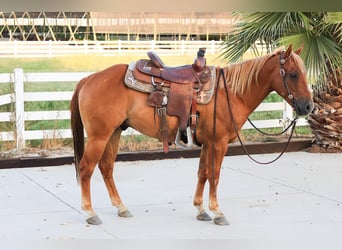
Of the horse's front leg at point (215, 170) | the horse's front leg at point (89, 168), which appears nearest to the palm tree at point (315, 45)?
the horse's front leg at point (215, 170)

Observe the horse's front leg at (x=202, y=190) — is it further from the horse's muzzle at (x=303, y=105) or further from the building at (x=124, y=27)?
the building at (x=124, y=27)

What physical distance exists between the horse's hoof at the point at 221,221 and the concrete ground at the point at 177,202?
5 centimetres

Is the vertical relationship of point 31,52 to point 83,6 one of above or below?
below

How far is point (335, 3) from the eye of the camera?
0.87 m

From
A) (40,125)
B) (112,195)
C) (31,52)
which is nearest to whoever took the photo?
(112,195)

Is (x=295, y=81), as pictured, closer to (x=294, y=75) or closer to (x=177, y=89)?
(x=294, y=75)

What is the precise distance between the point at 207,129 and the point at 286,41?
3.24 m

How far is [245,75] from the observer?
4613mm

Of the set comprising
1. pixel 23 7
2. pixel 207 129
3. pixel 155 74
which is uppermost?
pixel 23 7

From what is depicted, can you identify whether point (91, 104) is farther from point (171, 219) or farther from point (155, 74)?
point (171, 219)

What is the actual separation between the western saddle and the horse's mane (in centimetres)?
22

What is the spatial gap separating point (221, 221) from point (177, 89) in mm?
1205

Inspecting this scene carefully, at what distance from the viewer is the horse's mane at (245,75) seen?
4.57m

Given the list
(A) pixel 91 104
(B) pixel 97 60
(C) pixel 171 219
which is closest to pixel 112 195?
(C) pixel 171 219
